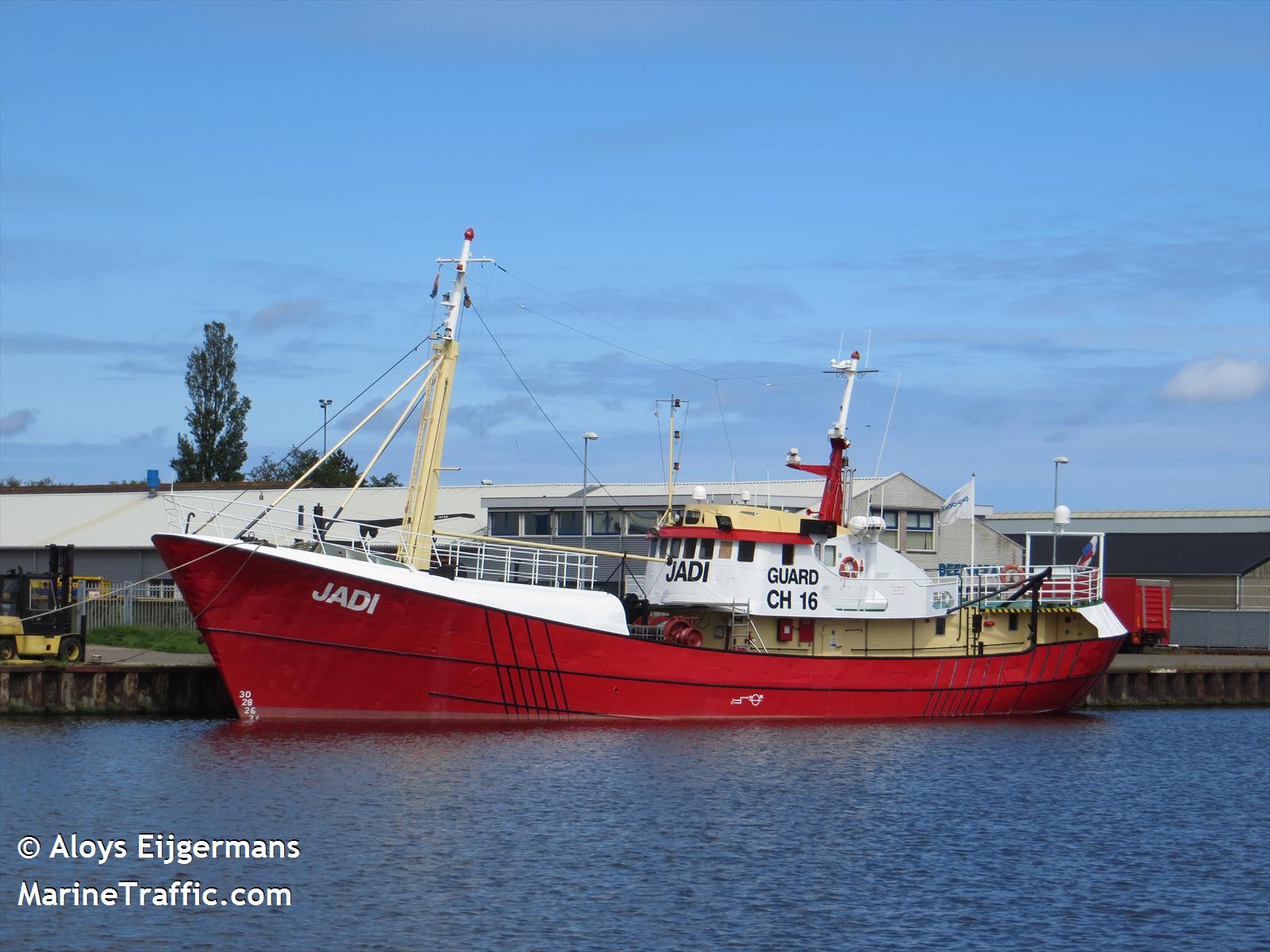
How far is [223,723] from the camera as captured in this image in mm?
34062

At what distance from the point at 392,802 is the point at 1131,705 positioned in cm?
2833

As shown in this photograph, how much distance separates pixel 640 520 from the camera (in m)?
55.5

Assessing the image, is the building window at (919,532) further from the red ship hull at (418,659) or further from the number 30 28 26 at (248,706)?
the number 30 28 26 at (248,706)

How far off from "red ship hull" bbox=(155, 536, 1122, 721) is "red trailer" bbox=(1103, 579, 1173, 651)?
2464 cm

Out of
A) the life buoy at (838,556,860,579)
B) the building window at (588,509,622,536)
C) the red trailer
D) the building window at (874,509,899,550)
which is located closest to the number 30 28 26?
the life buoy at (838,556,860,579)

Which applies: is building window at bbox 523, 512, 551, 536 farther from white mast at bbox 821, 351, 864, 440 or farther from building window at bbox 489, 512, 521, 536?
white mast at bbox 821, 351, 864, 440

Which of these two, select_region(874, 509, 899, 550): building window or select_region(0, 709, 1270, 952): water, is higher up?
select_region(874, 509, 899, 550): building window

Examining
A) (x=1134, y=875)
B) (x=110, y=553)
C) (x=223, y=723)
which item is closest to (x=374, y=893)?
(x=1134, y=875)

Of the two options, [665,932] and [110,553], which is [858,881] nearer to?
[665,932]

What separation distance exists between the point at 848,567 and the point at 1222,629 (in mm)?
31486

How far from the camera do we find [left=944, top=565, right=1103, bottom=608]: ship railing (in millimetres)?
39812

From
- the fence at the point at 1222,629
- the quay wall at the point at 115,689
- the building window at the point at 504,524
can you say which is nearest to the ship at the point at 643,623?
the quay wall at the point at 115,689

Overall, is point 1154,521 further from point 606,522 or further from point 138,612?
point 138,612

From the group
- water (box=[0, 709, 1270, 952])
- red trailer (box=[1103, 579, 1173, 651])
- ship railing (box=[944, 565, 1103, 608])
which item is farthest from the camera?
red trailer (box=[1103, 579, 1173, 651])
